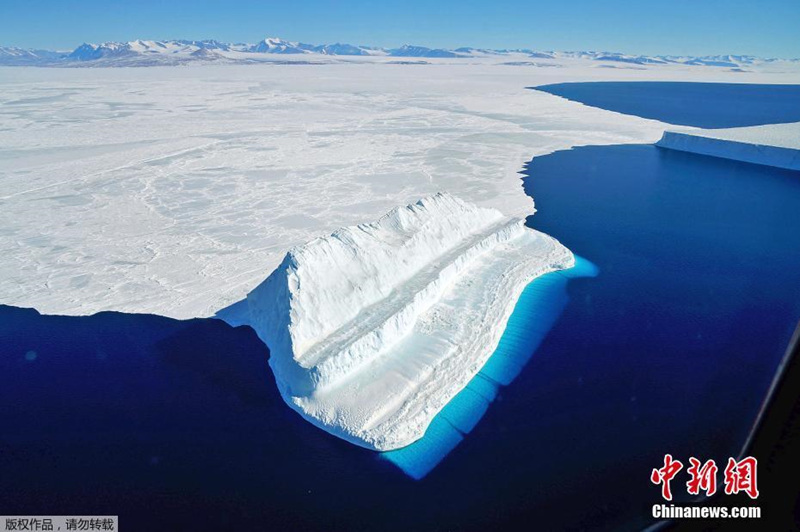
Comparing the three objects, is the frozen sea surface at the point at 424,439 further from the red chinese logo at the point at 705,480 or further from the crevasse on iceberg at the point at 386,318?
the red chinese logo at the point at 705,480

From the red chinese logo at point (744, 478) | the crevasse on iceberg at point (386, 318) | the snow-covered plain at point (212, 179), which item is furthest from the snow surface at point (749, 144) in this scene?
the red chinese logo at point (744, 478)

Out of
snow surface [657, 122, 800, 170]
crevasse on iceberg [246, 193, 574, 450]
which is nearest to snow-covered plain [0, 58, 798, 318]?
crevasse on iceberg [246, 193, 574, 450]

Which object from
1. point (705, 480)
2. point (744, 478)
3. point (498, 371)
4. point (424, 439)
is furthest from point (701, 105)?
point (744, 478)

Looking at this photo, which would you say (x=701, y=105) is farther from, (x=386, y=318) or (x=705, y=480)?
(x=705, y=480)

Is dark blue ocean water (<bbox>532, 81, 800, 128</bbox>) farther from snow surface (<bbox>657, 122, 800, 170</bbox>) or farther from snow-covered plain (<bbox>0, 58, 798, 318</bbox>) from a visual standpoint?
snow surface (<bbox>657, 122, 800, 170</bbox>)

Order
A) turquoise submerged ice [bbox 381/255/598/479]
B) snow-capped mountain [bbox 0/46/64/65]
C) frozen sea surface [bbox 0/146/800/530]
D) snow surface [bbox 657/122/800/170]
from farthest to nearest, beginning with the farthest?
snow-capped mountain [bbox 0/46/64/65], snow surface [bbox 657/122/800/170], turquoise submerged ice [bbox 381/255/598/479], frozen sea surface [bbox 0/146/800/530]

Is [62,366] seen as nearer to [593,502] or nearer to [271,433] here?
[271,433]
